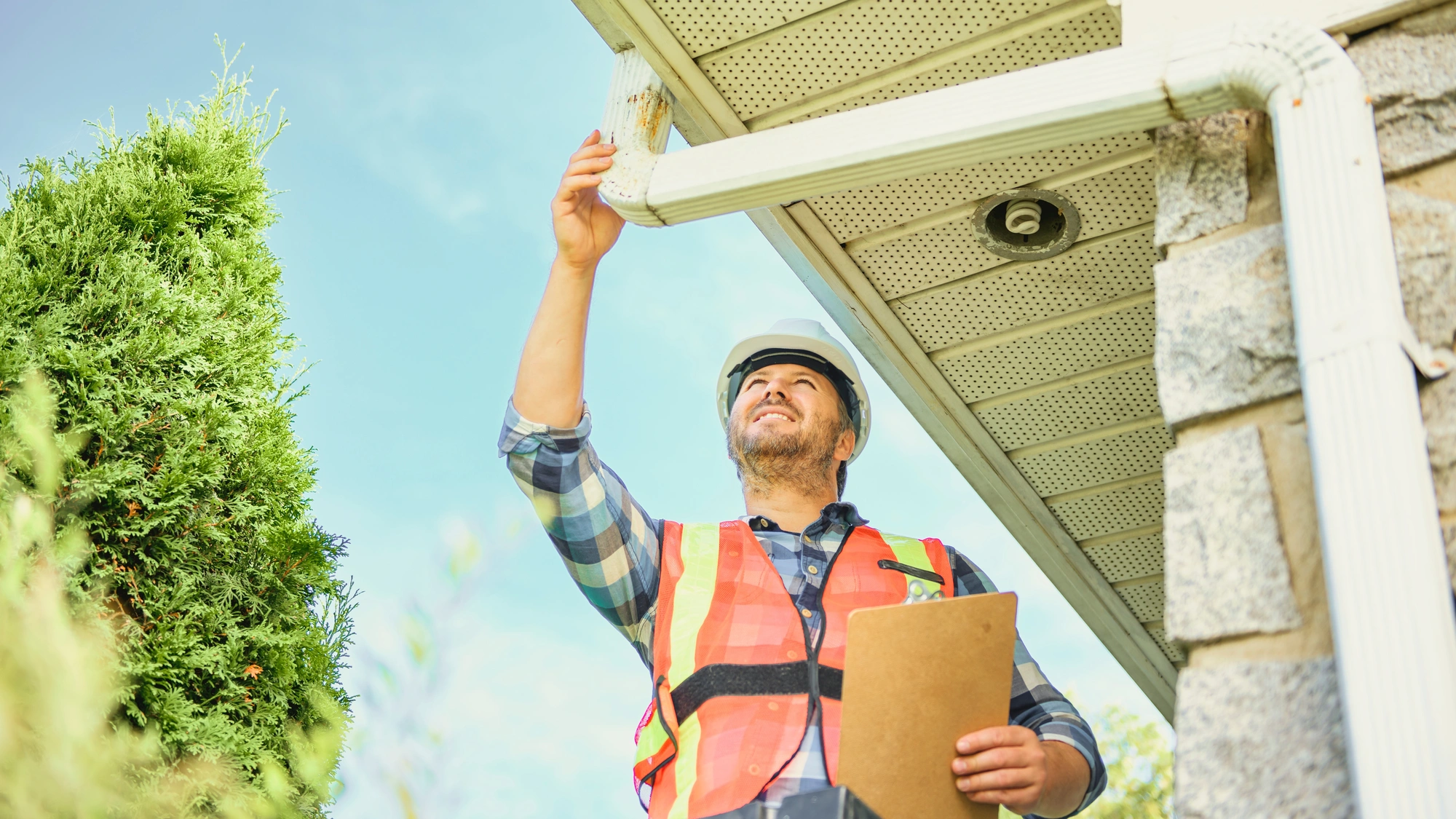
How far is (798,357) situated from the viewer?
9.99 feet

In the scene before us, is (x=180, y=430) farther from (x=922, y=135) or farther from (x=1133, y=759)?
(x=1133, y=759)

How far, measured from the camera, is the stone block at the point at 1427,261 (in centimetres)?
122

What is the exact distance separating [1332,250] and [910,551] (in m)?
1.31

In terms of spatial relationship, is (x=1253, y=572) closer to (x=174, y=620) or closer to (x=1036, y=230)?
(x=1036, y=230)

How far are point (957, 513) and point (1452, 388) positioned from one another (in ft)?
7.78

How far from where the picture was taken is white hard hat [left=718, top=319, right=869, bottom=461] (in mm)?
3055

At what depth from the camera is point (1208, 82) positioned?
1446 mm

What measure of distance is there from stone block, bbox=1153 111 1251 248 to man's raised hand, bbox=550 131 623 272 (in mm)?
1062

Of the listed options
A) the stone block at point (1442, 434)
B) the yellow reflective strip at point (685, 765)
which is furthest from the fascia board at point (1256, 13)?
the yellow reflective strip at point (685, 765)

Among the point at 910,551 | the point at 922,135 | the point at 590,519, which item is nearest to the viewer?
the point at 922,135

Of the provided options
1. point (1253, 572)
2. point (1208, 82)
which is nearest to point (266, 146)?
point (1208, 82)

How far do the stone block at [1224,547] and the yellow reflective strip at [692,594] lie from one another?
3.44 feet

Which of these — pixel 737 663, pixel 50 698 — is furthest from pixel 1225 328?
pixel 50 698

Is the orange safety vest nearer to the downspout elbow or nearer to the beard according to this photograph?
the beard
